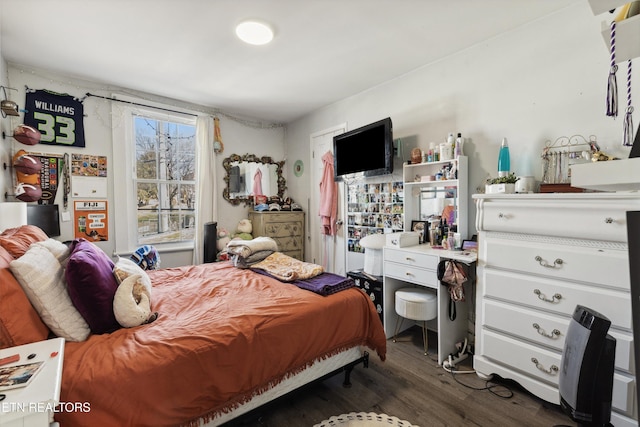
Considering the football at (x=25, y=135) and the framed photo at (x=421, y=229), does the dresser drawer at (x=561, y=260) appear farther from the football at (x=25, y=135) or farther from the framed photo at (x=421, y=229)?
the football at (x=25, y=135)

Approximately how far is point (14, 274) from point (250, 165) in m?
3.43

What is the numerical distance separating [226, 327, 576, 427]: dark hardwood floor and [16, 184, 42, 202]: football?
277 centimetres

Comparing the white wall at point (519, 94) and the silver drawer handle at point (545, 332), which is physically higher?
the white wall at point (519, 94)

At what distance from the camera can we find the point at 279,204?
178 inches

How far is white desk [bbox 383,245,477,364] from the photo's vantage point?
230 cm

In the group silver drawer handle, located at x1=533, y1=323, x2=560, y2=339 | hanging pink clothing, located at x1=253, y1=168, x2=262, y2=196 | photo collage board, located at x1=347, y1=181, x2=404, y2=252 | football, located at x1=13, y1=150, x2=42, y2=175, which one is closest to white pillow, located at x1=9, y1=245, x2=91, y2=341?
football, located at x1=13, y1=150, x2=42, y2=175

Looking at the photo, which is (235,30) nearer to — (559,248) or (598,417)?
(559,248)

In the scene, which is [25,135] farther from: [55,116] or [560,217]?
[560,217]

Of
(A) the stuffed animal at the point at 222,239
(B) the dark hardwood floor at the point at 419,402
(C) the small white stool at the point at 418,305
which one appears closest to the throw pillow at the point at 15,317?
(B) the dark hardwood floor at the point at 419,402

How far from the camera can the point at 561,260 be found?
1747 millimetres

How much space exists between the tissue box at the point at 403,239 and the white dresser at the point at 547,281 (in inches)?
26.0

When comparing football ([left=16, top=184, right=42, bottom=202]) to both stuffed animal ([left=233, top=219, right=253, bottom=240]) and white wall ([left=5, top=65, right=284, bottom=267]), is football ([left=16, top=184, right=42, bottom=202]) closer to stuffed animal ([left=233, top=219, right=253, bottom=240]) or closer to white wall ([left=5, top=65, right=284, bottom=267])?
white wall ([left=5, top=65, right=284, bottom=267])

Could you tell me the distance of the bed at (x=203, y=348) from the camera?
3.66 ft

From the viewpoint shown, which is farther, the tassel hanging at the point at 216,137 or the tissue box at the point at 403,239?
the tassel hanging at the point at 216,137
